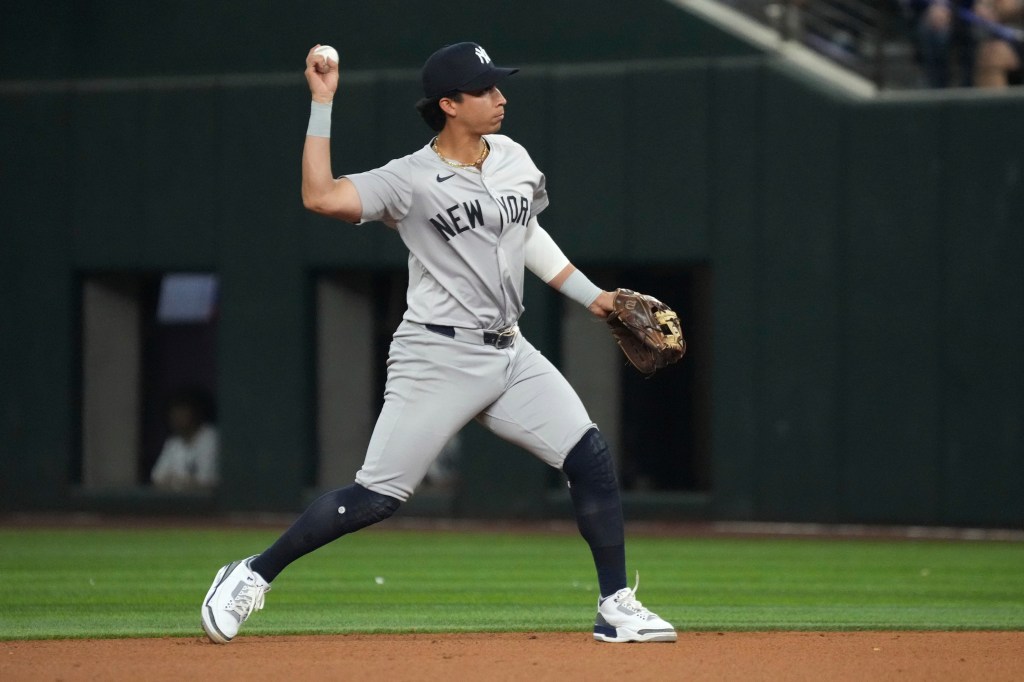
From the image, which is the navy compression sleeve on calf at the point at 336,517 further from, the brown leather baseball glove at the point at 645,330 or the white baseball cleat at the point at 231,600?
the brown leather baseball glove at the point at 645,330

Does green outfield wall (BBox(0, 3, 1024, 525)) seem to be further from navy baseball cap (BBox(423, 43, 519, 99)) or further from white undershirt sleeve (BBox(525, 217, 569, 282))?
navy baseball cap (BBox(423, 43, 519, 99))

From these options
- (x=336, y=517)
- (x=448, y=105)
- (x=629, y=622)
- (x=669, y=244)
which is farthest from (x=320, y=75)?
(x=669, y=244)

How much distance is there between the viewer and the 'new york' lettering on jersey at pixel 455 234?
5.41m

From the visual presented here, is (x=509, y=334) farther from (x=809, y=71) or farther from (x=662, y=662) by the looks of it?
(x=809, y=71)

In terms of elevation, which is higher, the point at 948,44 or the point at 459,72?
the point at 948,44

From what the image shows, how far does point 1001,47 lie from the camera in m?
12.1

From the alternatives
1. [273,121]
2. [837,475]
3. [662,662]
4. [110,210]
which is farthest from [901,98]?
[662,662]

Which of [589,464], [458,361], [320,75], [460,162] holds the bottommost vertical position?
[589,464]

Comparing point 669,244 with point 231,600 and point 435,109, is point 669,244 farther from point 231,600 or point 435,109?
point 231,600

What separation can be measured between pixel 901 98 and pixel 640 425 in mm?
3569

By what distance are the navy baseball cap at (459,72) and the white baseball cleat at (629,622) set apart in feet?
6.20

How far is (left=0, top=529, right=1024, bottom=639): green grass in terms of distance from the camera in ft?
22.0

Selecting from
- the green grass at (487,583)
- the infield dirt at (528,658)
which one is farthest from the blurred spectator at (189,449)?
the infield dirt at (528,658)

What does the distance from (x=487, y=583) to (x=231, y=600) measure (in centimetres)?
319
